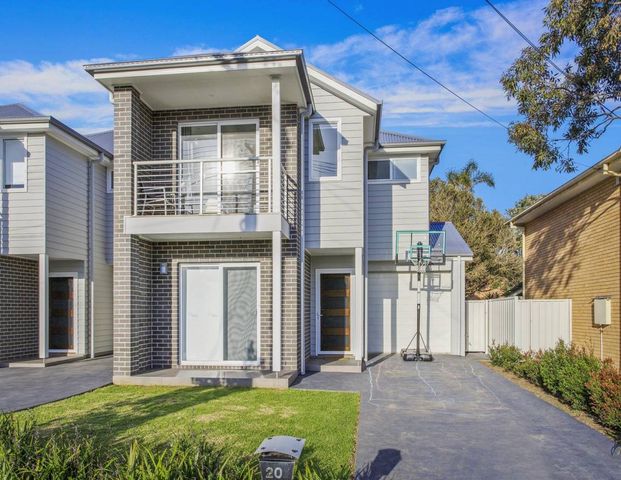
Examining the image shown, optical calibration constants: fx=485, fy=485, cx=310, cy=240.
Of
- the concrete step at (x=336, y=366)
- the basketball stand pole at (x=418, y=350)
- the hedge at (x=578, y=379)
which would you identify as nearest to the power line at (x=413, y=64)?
the basketball stand pole at (x=418, y=350)

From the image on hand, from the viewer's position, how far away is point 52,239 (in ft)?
39.7

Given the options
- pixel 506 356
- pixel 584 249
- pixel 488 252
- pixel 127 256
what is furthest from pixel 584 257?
pixel 488 252

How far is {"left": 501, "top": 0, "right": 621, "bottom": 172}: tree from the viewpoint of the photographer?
837 centimetres

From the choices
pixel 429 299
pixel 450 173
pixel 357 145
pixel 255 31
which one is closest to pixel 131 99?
pixel 255 31

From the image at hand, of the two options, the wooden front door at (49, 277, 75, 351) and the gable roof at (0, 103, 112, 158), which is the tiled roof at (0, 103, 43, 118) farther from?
the wooden front door at (49, 277, 75, 351)

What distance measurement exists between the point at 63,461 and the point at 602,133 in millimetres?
10588

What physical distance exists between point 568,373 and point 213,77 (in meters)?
8.14

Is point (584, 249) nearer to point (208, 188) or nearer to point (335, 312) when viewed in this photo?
point (335, 312)

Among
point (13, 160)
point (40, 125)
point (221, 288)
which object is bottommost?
point (221, 288)

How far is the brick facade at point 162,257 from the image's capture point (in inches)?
377

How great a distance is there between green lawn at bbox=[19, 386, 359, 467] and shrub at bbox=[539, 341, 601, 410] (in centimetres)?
342

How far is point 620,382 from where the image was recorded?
6.56 meters

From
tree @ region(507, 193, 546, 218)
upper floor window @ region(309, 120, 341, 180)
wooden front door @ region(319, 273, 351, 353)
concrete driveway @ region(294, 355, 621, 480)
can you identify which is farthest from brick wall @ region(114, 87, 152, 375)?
tree @ region(507, 193, 546, 218)

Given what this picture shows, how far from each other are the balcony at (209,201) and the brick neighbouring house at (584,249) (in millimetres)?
6184
